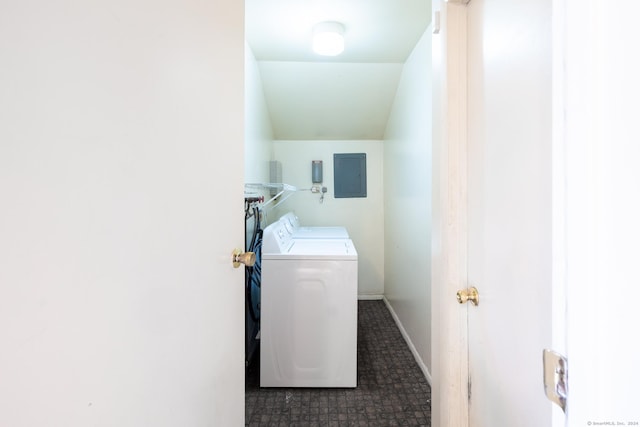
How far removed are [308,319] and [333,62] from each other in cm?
207

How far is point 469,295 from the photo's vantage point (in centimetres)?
96

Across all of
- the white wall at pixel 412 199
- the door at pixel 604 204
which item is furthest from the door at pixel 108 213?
the white wall at pixel 412 199

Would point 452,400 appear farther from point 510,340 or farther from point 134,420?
point 134,420

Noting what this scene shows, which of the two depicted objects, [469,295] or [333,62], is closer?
[469,295]

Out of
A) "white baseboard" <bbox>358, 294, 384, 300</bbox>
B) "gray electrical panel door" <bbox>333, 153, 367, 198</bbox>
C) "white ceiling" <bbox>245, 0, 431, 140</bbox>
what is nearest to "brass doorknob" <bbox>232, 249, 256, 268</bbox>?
"white ceiling" <bbox>245, 0, 431, 140</bbox>

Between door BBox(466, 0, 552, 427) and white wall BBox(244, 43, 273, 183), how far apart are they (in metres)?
1.58

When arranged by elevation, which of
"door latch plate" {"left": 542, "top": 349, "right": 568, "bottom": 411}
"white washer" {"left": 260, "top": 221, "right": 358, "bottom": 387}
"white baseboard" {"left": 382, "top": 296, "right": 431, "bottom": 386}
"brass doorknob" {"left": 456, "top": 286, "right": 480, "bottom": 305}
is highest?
"door latch plate" {"left": 542, "top": 349, "right": 568, "bottom": 411}

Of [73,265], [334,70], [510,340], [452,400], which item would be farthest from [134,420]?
[334,70]

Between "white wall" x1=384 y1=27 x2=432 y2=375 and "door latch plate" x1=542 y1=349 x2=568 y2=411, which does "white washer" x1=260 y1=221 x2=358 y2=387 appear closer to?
"white wall" x1=384 y1=27 x2=432 y2=375

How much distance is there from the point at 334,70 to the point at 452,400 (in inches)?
98.5

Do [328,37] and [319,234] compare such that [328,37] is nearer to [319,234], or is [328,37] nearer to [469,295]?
[319,234]

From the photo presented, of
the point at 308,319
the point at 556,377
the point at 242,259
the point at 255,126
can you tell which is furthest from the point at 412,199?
the point at 556,377

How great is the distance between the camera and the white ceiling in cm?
180

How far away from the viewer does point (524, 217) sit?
2.31 ft
